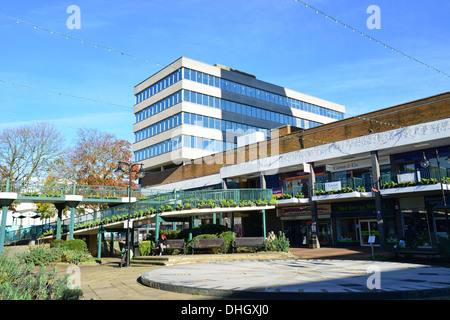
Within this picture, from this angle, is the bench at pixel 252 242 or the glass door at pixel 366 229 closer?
the bench at pixel 252 242

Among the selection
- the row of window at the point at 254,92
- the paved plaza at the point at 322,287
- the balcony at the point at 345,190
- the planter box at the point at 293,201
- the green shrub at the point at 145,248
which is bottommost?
the paved plaza at the point at 322,287

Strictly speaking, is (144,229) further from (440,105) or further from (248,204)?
(440,105)

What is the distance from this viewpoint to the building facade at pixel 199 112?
44.7 metres

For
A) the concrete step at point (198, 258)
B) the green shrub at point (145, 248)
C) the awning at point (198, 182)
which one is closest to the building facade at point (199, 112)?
the awning at point (198, 182)

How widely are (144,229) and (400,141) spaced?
31.4 metres

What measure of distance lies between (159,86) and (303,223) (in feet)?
96.2

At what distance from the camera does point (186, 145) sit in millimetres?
44188

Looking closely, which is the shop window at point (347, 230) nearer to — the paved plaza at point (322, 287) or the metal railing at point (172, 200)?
the metal railing at point (172, 200)

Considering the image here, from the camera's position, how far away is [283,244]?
21.3 m

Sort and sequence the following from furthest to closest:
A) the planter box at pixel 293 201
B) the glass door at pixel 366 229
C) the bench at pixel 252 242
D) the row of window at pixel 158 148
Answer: the row of window at pixel 158 148 → the planter box at pixel 293 201 → the glass door at pixel 366 229 → the bench at pixel 252 242

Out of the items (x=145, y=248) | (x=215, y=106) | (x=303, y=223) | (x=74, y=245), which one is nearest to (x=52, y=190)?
(x=74, y=245)

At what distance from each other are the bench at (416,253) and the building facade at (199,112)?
24.7 metres

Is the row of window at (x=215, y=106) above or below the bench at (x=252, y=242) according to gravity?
above
